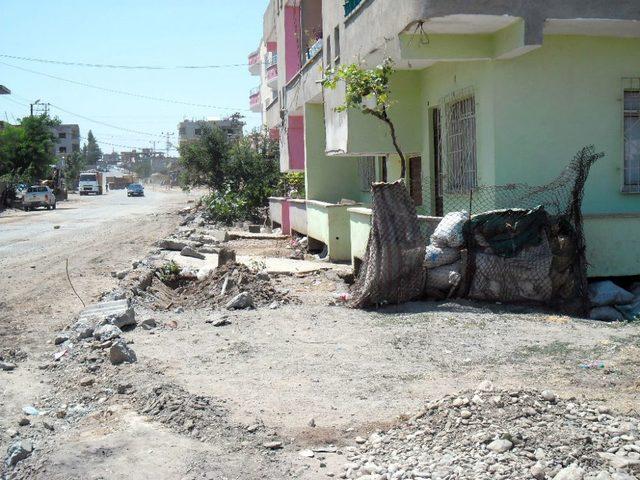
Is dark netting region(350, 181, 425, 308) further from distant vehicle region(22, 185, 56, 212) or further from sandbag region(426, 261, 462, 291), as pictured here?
distant vehicle region(22, 185, 56, 212)

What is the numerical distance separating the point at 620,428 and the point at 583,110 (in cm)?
723

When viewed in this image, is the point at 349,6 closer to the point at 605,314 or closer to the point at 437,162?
the point at 437,162

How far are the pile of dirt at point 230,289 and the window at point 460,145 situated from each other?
3254mm

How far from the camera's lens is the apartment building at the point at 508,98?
9.72m

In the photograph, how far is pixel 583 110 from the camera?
10.7m

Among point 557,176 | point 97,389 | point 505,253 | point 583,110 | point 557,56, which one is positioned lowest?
point 97,389

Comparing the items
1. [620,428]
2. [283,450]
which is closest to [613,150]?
[620,428]

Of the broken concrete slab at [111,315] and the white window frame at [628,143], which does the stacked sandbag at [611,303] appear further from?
the broken concrete slab at [111,315]

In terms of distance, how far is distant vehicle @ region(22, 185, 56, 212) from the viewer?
45.5 metres

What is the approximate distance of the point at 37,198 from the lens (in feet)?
149

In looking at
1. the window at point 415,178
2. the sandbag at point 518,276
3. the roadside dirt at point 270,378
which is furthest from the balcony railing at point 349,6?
the sandbag at point 518,276

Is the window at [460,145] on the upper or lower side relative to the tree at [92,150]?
lower

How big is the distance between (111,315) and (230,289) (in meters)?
2.16

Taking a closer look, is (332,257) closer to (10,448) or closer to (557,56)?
(557,56)
